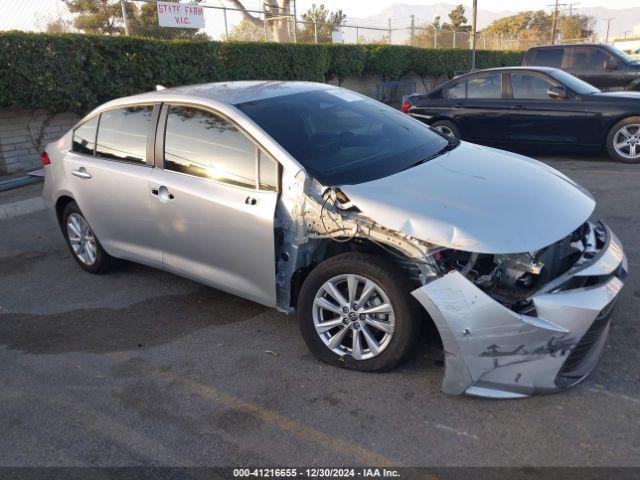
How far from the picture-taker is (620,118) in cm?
841

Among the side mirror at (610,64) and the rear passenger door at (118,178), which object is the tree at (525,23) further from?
the rear passenger door at (118,178)

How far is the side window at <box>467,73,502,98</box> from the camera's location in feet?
30.6

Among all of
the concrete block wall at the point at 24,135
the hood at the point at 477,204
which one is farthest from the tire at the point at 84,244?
the concrete block wall at the point at 24,135

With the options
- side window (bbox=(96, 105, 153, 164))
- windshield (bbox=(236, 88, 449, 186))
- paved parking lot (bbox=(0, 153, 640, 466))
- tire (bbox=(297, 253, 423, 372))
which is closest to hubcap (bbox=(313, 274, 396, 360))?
tire (bbox=(297, 253, 423, 372))

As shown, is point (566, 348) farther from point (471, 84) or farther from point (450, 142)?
point (471, 84)

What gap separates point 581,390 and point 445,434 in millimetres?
840

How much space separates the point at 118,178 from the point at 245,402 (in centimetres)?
225

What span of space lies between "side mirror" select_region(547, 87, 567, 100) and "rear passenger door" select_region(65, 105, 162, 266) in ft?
21.7

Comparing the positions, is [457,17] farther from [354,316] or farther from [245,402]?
[245,402]

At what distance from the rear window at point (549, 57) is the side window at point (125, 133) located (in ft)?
36.1

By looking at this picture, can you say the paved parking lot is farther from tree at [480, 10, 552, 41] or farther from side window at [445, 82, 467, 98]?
tree at [480, 10, 552, 41]

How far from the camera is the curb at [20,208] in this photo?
7.56 metres

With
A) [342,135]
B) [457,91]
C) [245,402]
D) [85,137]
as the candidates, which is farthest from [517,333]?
[457,91]

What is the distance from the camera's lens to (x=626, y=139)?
28.0 ft
